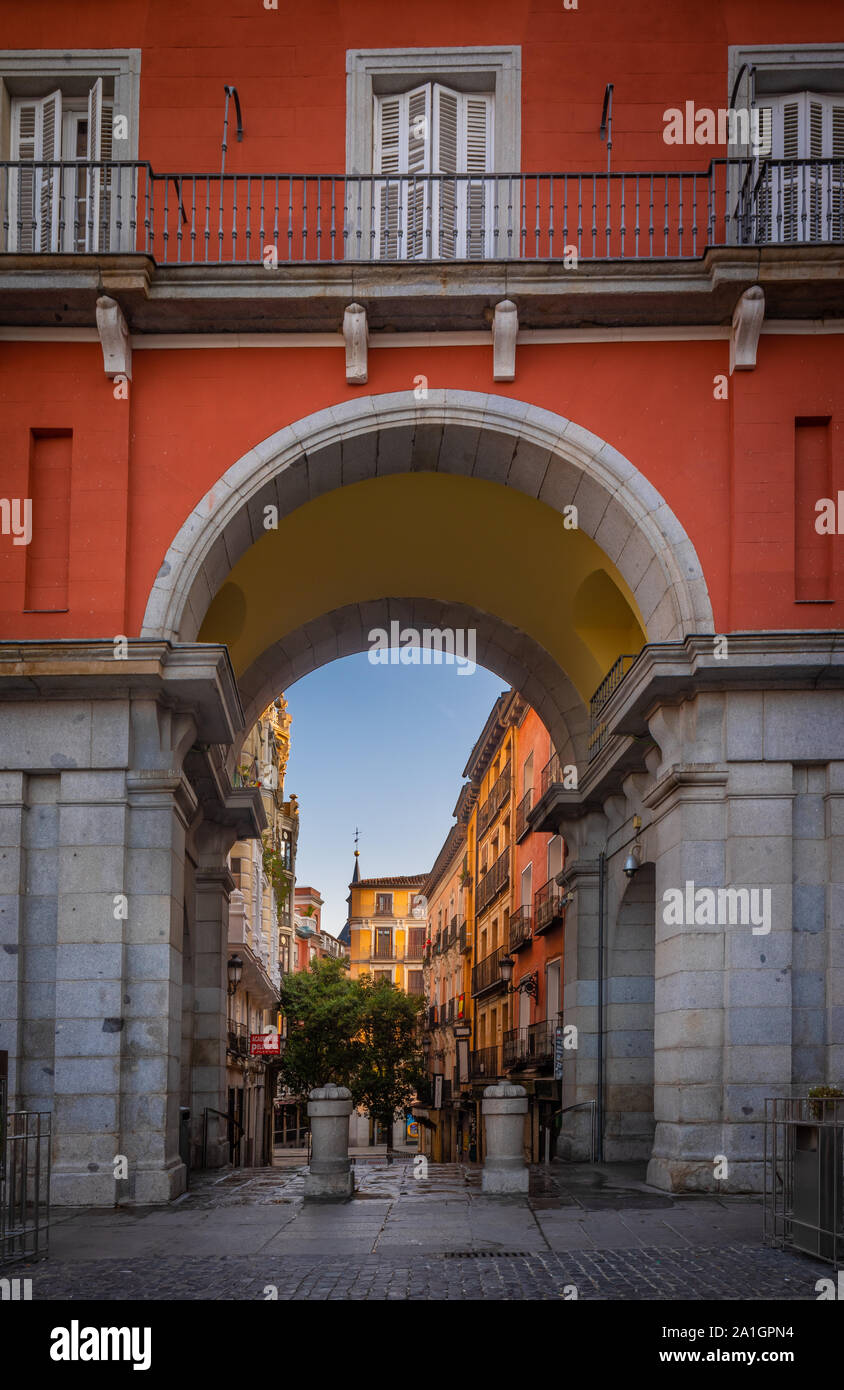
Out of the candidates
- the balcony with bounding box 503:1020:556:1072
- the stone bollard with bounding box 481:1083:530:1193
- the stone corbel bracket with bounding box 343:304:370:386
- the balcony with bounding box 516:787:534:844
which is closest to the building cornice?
the stone corbel bracket with bounding box 343:304:370:386

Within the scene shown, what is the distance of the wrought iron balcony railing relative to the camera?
15.9 meters

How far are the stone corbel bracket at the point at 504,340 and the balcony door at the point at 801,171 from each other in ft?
8.49

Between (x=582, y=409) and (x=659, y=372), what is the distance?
872 millimetres

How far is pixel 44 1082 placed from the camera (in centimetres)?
1477

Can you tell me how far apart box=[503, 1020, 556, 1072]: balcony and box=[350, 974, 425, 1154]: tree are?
14.5 meters

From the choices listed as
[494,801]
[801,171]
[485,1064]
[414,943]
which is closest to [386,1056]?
[485,1064]

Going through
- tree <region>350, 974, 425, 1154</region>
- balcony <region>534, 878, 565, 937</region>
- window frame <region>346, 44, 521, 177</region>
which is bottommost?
tree <region>350, 974, 425, 1154</region>

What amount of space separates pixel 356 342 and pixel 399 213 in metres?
1.63

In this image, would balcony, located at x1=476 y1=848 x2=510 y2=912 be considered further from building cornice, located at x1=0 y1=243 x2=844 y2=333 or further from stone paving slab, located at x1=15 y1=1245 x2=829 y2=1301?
stone paving slab, located at x1=15 y1=1245 x2=829 y2=1301

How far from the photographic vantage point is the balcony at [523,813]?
35062 millimetres

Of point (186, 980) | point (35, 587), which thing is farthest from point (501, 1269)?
point (186, 980)

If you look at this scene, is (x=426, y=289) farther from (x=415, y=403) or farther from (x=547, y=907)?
(x=547, y=907)

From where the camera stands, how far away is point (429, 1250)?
1112 centimetres

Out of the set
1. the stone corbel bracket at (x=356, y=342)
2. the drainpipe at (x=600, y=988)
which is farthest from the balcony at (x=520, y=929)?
the stone corbel bracket at (x=356, y=342)
